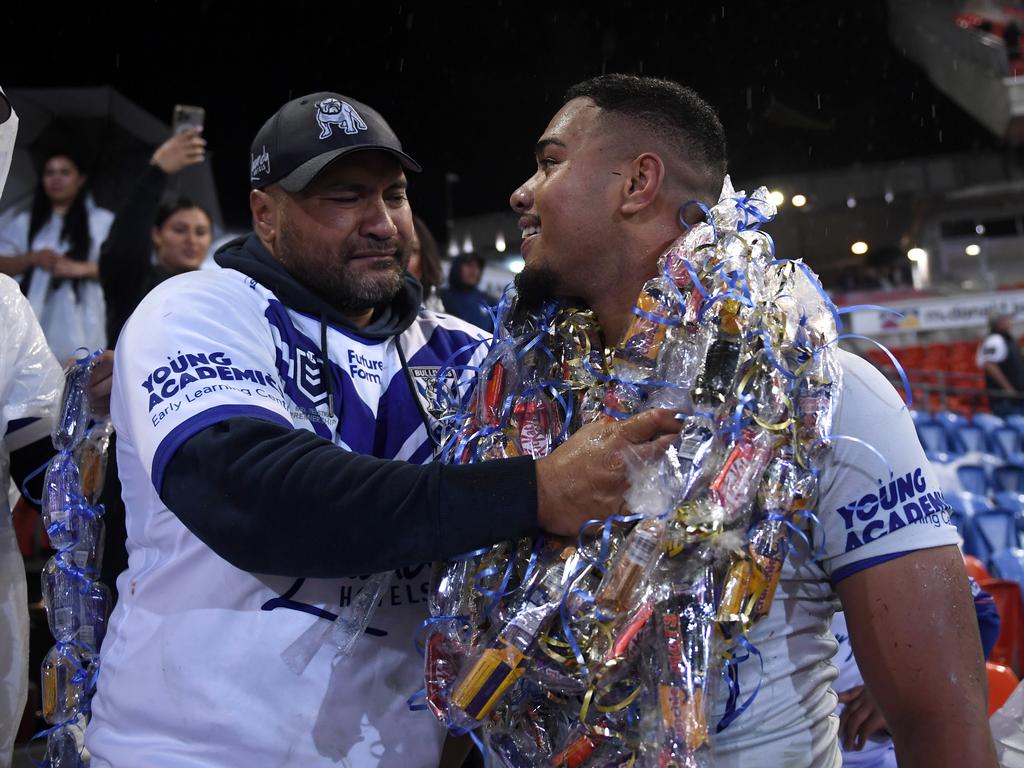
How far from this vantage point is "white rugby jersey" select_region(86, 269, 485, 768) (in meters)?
1.43

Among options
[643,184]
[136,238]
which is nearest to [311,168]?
[643,184]

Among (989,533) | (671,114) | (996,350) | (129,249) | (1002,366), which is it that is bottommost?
(989,533)

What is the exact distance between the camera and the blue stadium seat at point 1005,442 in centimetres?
755

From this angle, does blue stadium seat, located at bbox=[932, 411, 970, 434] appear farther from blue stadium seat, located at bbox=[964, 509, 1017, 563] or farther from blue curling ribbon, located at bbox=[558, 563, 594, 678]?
blue curling ribbon, located at bbox=[558, 563, 594, 678]

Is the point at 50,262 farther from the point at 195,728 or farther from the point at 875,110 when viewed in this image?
the point at 875,110

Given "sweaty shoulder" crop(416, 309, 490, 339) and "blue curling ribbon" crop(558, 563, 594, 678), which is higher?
"sweaty shoulder" crop(416, 309, 490, 339)

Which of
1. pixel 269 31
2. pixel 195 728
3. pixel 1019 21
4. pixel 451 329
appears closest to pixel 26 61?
pixel 269 31

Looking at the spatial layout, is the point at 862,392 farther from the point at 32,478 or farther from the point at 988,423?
the point at 988,423

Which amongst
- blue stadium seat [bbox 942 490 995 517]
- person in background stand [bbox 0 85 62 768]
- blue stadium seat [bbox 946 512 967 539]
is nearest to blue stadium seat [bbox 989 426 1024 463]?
blue stadium seat [bbox 942 490 995 517]

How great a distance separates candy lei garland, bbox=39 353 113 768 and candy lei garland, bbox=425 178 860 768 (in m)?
0.90

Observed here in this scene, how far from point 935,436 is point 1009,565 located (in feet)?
11.6

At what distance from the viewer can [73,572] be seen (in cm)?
187

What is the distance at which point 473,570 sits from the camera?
1335 millimetres

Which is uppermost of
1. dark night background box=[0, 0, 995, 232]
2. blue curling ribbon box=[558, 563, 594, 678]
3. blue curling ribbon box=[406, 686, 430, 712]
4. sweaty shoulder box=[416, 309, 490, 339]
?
dark night background box=[0, 0, 995, 232]
